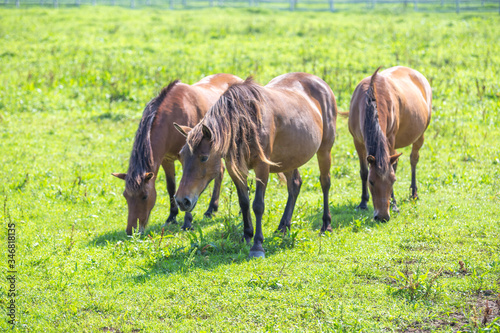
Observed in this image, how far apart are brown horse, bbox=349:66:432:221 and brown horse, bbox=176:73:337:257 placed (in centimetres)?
69

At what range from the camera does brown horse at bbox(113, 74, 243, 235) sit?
591 centimetres

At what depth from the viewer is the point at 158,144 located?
6.21 m

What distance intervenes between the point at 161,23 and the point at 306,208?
18037 millimetres

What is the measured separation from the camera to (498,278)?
4789mm

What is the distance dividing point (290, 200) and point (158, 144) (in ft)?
6.75

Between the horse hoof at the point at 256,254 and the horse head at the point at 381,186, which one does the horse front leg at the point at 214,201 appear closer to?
the horse hoof at the point at 256,254

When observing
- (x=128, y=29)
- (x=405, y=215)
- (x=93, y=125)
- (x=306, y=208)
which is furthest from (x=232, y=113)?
(x=128, y=29)

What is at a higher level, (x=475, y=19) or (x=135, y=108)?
(x=475, y=19)

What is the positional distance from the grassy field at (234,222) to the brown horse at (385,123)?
55cm

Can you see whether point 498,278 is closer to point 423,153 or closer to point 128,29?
point 423,153

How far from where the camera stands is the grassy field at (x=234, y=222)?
436 centimetres

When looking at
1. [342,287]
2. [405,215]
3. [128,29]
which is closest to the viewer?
[342,287]

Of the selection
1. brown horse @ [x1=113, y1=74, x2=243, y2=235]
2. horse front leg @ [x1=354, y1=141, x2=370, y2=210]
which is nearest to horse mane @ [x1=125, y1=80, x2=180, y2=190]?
brown horse @ [x1=113, y1=74, x2=243, y2=235]

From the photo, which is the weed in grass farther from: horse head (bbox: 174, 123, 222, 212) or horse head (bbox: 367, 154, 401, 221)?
horse head (bbox: 174, 123, 222, 212)
